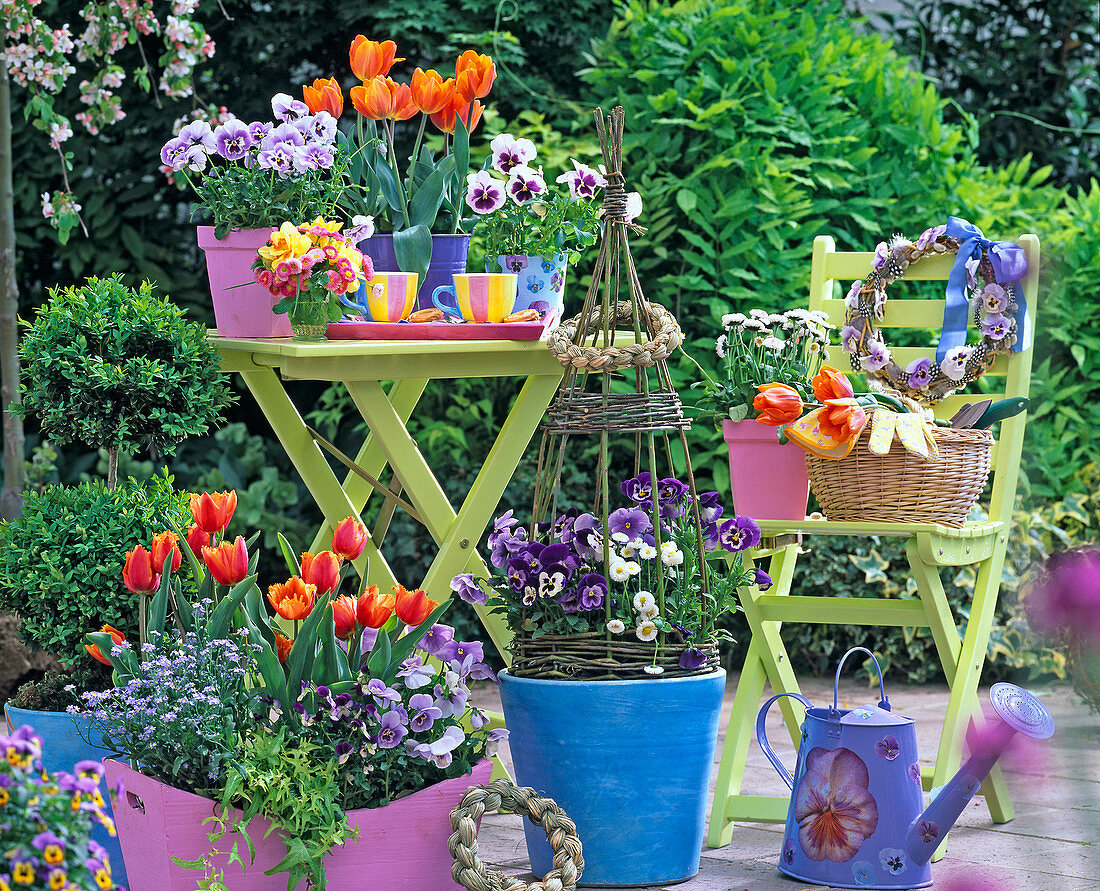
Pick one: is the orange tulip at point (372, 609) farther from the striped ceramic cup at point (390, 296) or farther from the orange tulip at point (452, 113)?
the orange tulip at point (452, 113)

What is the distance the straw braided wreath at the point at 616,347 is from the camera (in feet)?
7.50

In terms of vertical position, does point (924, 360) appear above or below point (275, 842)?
above

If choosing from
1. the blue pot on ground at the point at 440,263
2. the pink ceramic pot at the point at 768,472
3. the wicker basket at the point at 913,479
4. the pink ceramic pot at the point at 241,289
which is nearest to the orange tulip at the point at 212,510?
the pink ceramic pot at the point at 241,289

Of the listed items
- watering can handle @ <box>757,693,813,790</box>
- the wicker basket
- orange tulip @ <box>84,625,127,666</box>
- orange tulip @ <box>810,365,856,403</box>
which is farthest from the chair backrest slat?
orange tulip @ <box>84,625,127,666</box>

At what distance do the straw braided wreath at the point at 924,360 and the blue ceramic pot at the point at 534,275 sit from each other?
27.0 inches

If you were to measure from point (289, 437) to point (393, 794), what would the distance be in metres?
1.00

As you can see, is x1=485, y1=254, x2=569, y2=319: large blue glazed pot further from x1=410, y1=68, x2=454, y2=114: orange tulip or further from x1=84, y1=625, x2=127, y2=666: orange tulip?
x1=84, y1=625, x2=127, y2=666: orange tulip

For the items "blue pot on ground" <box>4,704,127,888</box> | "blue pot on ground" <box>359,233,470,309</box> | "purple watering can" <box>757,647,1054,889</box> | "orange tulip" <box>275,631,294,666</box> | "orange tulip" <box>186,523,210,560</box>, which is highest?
"blue pot on ground" <box>359,233,470,309</box>

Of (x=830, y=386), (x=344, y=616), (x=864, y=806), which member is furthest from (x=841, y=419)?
(x=344, y=616)

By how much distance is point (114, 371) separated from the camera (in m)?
2.32

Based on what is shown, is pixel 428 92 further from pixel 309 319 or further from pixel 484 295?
pixel 309 319

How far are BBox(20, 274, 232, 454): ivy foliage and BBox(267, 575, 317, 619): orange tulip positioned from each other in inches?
18.1

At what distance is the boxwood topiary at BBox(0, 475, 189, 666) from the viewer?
2271mm

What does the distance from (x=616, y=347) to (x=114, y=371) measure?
930 millimetres
